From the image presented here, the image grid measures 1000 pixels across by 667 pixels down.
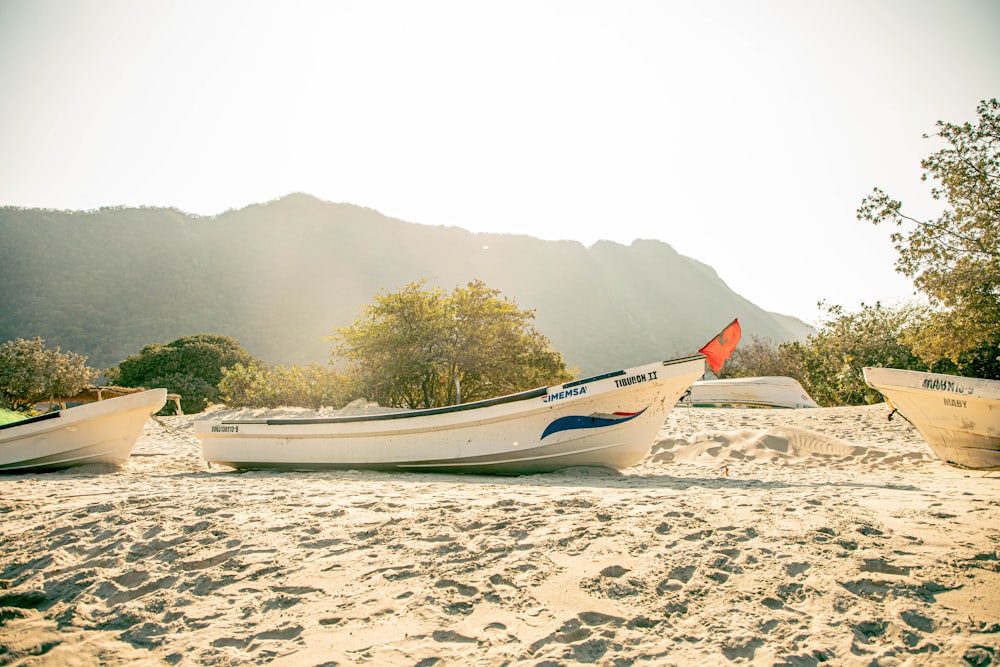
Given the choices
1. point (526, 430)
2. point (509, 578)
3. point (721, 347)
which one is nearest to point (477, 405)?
point (526, 430)

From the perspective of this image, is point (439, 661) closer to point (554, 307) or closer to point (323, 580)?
point (323, 580)

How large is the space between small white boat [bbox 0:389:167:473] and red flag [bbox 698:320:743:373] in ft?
27.8

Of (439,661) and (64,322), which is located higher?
(64,322)

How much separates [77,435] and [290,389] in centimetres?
1247

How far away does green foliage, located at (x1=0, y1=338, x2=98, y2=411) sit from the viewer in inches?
798

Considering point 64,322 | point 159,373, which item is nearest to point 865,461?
point 159,373

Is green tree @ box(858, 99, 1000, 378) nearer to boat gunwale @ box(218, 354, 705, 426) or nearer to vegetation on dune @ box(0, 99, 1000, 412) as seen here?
vegetation on dune @ box(0, 99, 1000, 412)

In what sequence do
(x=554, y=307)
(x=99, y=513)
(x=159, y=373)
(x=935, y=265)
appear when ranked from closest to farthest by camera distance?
(x=99, y=513), (x=935, y=265), (x=159, y=373), (x=554, y=307)

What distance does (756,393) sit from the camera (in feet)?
80.5

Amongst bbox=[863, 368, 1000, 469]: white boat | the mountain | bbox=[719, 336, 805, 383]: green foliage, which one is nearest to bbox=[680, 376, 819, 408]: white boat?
bbox=[719, 336, 805, 383]: green foliage

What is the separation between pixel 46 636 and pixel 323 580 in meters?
1.29

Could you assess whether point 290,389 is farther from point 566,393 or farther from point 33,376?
point 566,393

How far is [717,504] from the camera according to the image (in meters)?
4.20

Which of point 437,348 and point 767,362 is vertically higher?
point 437,348
